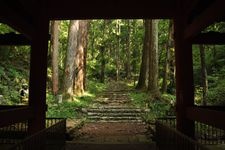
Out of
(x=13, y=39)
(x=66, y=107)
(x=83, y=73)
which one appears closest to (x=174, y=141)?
(x=13, y=39)

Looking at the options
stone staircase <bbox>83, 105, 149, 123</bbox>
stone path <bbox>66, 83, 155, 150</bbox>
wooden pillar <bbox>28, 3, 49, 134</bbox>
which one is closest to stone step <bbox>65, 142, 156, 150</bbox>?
stone path <bbox>66, 83, 155, 150</bbox>

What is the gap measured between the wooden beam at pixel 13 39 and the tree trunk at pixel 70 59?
1273cm

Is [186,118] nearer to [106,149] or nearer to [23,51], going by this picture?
[106,149]

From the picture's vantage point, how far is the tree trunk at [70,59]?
2177 centimetres

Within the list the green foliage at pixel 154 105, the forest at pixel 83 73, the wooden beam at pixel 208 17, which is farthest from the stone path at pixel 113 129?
the wooden beam at pixel 208 17

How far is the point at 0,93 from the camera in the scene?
17.1 m

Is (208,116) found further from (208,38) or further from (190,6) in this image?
(208,38)

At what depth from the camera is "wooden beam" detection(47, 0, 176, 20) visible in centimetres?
814

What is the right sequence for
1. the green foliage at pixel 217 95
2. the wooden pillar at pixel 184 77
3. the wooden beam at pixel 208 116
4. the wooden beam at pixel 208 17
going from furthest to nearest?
the green foliage at pixel 217 95 → the wooden pillar at pixel 184 77 → the wooden beam at pixel 208 116 → the wooden beam at pixel 208 17

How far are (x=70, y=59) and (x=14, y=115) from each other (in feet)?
50.8

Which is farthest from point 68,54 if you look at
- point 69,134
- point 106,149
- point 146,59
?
point 106,149

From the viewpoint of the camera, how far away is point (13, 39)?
8719mm

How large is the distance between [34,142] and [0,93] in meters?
12.2

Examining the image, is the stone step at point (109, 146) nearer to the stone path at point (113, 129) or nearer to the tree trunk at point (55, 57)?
the stone path at point (113, 129)
